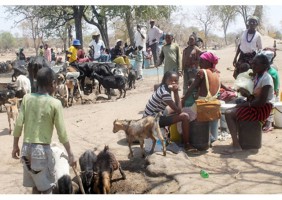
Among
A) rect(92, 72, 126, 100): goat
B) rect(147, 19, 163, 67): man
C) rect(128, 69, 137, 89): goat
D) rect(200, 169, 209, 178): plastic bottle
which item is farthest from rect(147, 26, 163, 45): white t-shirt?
rect(200, 169, 209, 178): plastic bottle

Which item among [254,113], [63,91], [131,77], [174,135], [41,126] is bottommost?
[174,135]

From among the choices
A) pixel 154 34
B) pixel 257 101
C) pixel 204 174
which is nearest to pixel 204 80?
pixel 257 101

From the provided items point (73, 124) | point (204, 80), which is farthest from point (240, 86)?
point (73, 124)

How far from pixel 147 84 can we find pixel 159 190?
964 centimetres

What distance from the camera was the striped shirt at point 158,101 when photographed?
18.3ft

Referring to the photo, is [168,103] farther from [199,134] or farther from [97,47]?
[97,47]

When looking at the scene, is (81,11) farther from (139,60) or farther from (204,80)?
(204,80)

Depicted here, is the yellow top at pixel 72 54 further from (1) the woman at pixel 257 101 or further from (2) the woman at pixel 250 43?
(1) the woman at pixel 257 101

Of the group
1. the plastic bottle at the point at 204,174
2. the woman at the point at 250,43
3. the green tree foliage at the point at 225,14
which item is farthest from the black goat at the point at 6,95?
the green tree foliage at the point at 225,14

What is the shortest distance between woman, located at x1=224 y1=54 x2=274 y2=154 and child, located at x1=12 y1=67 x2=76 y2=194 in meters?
2.98

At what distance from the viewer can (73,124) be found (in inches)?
328

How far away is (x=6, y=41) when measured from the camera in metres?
84.2

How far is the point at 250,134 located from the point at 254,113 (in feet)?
1.29

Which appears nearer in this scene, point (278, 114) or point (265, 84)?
point (265, 84)
